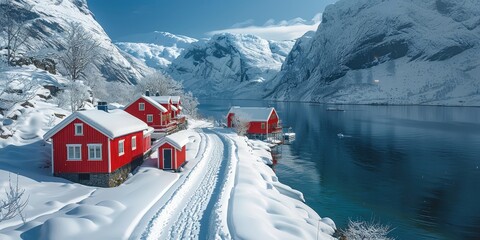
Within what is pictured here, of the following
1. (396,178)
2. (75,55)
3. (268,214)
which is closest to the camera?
(268,214)

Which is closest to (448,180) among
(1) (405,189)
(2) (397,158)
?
(1) (405,189)

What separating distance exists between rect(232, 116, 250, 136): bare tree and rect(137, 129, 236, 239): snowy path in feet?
107

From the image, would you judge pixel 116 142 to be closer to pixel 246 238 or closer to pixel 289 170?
pixel 246 238

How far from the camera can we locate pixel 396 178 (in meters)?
45.9

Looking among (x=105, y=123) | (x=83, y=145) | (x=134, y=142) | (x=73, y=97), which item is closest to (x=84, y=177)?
(x=83, y=145)

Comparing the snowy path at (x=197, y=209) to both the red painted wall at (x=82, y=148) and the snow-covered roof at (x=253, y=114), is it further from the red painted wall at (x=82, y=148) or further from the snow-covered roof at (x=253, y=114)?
the snow-covered roof at (x=253, y=114)

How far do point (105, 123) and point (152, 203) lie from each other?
34.2 feet

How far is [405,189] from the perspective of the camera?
4066 centimetres

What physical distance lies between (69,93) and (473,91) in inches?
8350

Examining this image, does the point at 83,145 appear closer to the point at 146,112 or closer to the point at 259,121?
the point at 146,112

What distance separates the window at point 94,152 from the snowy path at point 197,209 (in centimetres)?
765

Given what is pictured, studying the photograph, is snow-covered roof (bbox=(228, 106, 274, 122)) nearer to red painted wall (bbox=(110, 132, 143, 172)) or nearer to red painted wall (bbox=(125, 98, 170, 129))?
red painted wall (bbox=(125, 98, 170, 129))

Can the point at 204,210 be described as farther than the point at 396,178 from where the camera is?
No

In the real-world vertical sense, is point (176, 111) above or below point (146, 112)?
above
